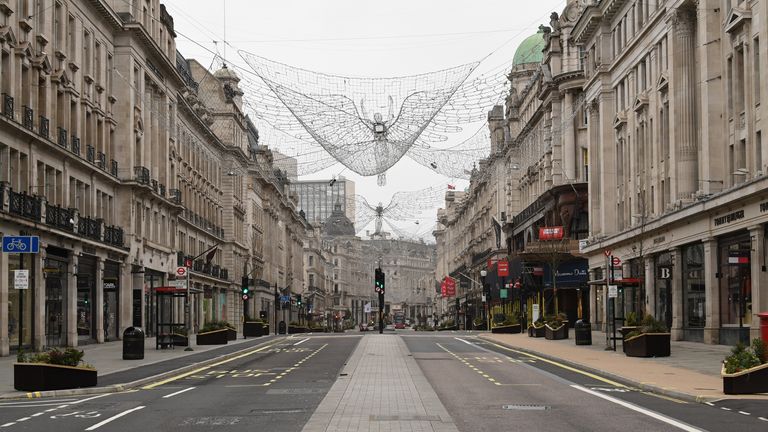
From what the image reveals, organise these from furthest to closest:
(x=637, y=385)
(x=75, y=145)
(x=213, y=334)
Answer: (x=213, y=334) < (x=75, y=145) < (x=637, y=385)

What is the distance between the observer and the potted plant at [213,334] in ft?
190

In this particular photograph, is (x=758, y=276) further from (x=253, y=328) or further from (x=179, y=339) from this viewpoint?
(x=253, y=328)

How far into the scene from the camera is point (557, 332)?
61750mm

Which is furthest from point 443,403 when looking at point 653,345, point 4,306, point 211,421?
point 4,306

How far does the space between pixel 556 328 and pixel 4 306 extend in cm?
3130

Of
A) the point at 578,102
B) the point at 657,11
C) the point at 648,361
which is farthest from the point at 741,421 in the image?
the point at 578,102

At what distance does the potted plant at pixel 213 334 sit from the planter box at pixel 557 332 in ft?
60.6

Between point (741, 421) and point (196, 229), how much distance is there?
75690 millimetres

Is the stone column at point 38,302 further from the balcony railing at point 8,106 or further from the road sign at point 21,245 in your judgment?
the road sign at point 21,245

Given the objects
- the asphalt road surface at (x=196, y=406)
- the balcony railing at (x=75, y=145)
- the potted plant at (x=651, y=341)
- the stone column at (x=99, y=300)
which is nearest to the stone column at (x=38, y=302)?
the balcony railing at (x=75, y=145)

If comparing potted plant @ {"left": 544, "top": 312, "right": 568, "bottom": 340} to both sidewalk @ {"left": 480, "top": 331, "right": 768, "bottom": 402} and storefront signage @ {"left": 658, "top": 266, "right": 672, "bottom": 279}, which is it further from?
sidewalk @ {"left": 480, "top": 331, "right": 768, "bottom": 402}

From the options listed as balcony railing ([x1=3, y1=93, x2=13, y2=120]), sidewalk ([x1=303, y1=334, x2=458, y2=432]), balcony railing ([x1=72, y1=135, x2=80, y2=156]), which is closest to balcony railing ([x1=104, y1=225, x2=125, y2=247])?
balcony railing ([x1=72, y1=135, x2=80, y2=156])

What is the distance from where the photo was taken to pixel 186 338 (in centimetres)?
5159

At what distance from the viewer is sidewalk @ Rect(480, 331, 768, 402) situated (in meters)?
25.1
